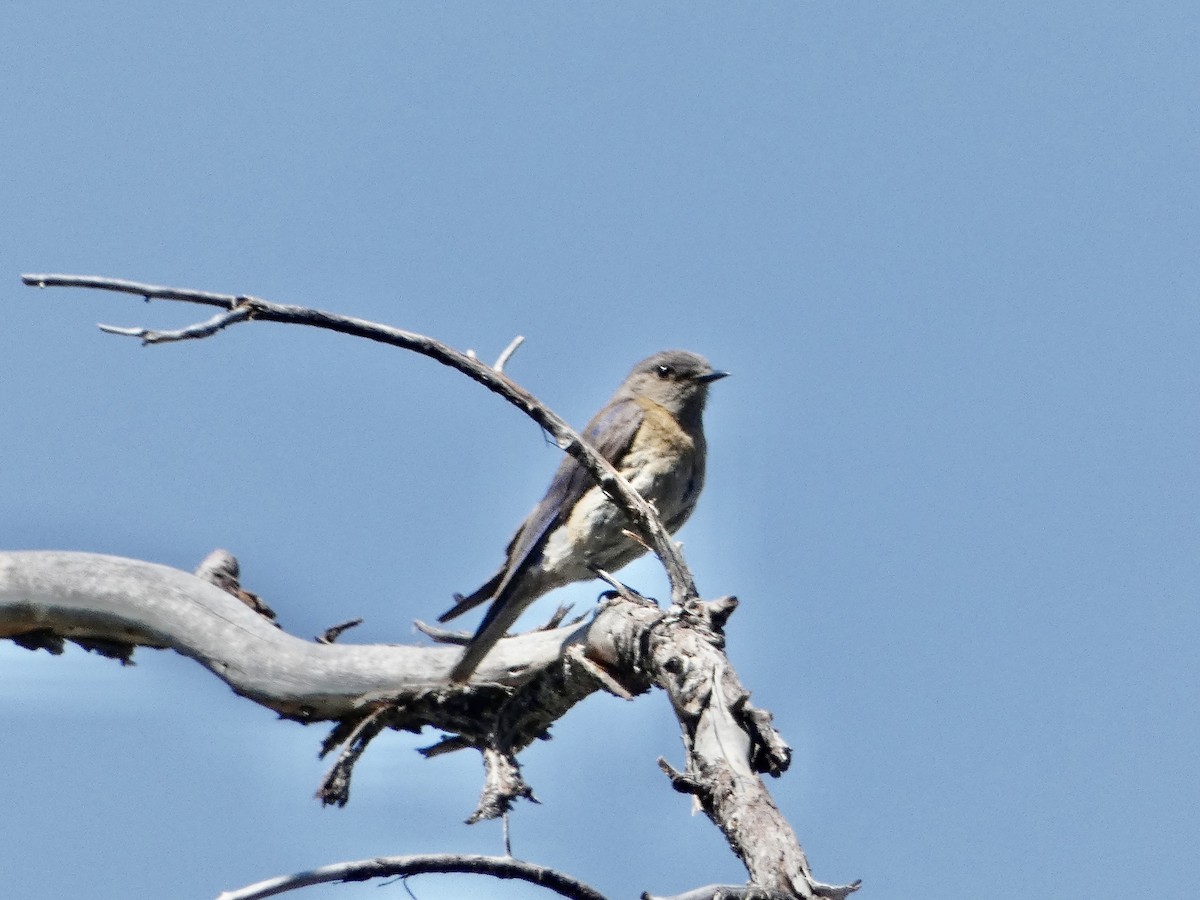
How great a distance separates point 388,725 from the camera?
603cm

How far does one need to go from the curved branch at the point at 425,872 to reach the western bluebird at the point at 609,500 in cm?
244

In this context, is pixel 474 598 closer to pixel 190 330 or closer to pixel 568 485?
pixel 568 485

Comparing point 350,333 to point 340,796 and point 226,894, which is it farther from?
point 340,796

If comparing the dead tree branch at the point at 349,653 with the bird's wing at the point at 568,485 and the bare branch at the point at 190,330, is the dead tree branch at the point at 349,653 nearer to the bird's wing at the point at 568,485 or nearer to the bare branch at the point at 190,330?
the bird's wing at the point at 568,485

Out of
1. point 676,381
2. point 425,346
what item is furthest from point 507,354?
point 676,381

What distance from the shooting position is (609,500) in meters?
6.50

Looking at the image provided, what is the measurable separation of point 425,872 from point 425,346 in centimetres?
170

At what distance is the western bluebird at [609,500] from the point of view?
21.6 feet

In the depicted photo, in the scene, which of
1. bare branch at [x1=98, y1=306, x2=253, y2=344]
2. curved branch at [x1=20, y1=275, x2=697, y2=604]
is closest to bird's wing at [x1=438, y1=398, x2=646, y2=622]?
curved branch at [x1=20, y1=275, x2=697, y2=604]

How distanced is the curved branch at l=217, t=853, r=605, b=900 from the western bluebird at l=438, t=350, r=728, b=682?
2437 millimetres

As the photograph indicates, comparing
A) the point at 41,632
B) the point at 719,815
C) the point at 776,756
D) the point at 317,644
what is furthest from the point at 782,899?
the point at 41,632

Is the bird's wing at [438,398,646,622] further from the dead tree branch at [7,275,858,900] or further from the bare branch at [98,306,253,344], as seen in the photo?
the bare branch at [98,306,253,344]

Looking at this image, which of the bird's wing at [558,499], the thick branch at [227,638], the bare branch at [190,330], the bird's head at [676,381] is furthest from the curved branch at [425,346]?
the bird's head at [676,381]

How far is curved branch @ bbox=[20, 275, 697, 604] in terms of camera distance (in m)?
4.05
